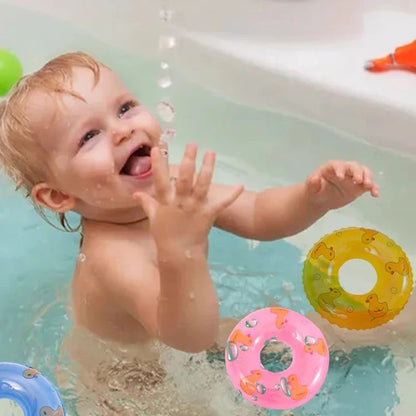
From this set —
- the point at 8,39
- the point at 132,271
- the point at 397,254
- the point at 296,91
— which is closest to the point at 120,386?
the point at 132,271

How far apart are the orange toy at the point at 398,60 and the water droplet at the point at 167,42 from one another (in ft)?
1.52

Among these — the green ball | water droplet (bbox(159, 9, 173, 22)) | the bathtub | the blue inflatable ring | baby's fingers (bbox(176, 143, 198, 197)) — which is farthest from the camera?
water droplet (bbox(159, 9, 173, 22))

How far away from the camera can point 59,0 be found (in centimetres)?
187

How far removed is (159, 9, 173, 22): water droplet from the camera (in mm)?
1745

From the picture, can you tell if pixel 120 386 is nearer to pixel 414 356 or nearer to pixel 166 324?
pixel 166 324

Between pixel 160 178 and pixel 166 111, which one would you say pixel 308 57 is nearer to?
pixel 166 111

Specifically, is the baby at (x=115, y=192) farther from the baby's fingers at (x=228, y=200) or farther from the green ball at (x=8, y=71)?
the green ball at (x=8, y=71)

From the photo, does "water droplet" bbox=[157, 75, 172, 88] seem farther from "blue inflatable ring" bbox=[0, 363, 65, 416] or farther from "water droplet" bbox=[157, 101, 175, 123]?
"blue inflatable ring" bbox=[0, 363, 65, 416]

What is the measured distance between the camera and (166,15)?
176cm

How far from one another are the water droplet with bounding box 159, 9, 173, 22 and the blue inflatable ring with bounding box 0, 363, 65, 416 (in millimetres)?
1006

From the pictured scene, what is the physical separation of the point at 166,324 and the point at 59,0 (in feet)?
3.81

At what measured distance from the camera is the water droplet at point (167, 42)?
5.79 ft

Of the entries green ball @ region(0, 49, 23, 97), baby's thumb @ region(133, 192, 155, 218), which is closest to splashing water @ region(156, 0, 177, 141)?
green ball @ region(0, 49, 23, 97)

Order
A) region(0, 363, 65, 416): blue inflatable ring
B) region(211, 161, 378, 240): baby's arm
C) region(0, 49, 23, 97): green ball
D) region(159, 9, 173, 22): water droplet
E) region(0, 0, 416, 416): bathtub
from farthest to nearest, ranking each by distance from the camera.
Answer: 1. region(159, 9, 173, 22): water droplet
2. region(0, 49, 23, 97): green ball
3. region(0, 0, 416, 416): bathtub
4. region(211, 161, 378, 240): baby's arm
5. region(0, 363, 65, 416): blue inflatable ring
